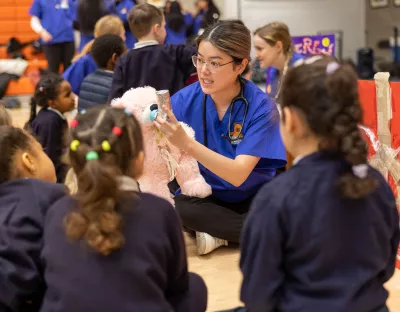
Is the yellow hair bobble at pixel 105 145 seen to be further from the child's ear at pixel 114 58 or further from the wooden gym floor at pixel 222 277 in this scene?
the child's ear at pixel 114 58

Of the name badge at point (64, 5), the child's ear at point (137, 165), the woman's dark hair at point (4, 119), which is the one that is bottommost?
the child's ear at point (137, 165)

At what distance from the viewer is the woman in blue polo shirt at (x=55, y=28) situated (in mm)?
5125

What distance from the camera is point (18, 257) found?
1435 millimetres

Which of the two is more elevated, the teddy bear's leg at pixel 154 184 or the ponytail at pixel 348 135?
the ponytail at pixel 348 135

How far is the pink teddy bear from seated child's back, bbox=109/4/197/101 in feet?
3.15

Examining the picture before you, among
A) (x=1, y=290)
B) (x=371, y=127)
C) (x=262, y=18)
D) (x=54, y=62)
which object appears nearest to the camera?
(x=1, y=290)

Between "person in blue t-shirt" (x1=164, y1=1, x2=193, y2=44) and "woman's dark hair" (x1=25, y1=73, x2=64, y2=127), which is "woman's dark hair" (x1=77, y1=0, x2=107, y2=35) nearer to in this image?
"person in blue t-shirt" (x1=164, y1=1, x2=193, y2=44)

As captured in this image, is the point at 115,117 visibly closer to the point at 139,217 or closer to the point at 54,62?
the point at 139,217

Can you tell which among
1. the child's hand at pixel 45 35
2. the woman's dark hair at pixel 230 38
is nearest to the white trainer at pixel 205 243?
the woman's dark hair at pixel 230 38

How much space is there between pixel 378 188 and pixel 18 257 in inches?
34.8

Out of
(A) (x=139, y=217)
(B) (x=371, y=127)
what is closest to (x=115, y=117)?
(A) (x=139, y=217)

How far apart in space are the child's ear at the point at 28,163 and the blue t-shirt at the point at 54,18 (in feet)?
12.6

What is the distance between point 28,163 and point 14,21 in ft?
22.6

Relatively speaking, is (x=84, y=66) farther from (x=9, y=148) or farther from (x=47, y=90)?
(x=9, y=148)
